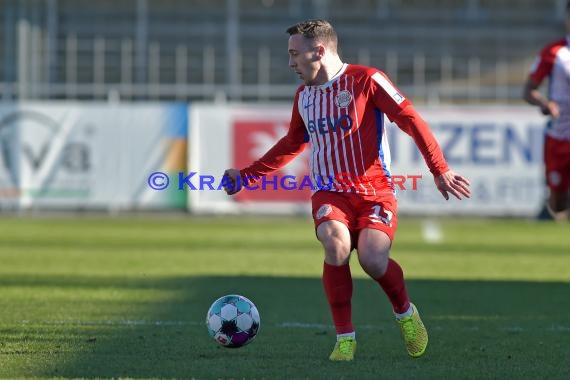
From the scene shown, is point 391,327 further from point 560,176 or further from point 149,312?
point 560,176

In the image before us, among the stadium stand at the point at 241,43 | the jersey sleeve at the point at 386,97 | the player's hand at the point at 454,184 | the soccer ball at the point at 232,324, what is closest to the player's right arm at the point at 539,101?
the jersey sleeve at the point at 386,97

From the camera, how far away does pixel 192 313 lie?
862cm

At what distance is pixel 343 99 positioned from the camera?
21.4ft

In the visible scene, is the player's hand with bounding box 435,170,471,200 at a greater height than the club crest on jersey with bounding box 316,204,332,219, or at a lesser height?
greater

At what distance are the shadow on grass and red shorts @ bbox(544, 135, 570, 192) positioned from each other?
3.18 feet

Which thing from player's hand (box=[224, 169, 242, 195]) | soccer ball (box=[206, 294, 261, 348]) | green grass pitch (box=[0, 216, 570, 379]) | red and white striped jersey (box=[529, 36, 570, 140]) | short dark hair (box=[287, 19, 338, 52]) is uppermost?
short dark hair (box=[287, 19, 338, 52])

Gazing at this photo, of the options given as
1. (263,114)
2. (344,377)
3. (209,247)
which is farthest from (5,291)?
(263,114)

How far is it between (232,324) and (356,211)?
0.92m

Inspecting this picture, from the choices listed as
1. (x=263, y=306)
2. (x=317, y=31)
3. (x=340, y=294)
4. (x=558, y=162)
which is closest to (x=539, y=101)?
(x=558, y=162)

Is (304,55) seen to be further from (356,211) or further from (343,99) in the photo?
(356,211)

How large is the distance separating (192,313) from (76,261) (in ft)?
17.5

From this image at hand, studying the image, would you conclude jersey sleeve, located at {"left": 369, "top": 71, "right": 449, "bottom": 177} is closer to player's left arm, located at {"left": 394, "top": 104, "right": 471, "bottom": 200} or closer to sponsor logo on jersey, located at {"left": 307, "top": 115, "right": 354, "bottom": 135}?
player's left arm, located at {"left": 394, "top": 104, "right": 471, "bottom": 200}

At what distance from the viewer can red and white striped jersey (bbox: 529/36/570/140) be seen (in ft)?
34.8

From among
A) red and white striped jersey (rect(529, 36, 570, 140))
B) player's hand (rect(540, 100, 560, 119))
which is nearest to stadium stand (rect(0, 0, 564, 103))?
red and white striped jersey (rect(529, 36, 570, 140))
